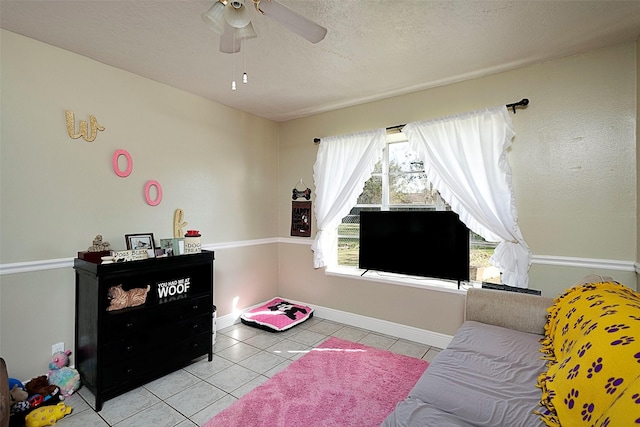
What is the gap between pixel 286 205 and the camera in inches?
167

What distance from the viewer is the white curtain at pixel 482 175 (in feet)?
8.57

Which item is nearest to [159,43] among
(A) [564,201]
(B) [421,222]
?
(B) [421,222]

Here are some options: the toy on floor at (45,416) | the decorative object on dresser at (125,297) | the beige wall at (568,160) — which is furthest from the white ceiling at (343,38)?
the toy on floor at (45,416)

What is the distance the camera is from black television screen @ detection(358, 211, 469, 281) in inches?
115

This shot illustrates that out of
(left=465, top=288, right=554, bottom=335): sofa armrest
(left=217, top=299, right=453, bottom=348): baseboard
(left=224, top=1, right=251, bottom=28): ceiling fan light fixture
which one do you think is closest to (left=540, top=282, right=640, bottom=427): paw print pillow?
(left=465, top=288, right=554, bottom=335): sofa armrest

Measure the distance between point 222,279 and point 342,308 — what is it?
59.4 inches

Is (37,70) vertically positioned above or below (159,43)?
below

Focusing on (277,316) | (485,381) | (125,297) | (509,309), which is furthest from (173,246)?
(509,309)

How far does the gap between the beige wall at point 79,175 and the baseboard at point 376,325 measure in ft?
0.69

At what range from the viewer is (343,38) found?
86.0 inches

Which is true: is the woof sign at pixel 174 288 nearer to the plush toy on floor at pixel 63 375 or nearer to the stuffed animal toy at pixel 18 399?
the plush toy on floor at pixel 63 375

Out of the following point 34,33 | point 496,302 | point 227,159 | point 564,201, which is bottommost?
point 496,302

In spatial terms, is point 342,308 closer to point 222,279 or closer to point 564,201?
point 222,279

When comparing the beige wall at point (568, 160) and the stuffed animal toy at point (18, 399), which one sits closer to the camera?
the stuffed animal toy at point (18, 399)
